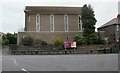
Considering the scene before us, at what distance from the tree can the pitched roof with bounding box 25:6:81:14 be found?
11610 millimetres

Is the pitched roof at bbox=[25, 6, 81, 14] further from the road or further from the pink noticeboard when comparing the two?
the road

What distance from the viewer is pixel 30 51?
44250 millimetres

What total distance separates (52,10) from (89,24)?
1652cm

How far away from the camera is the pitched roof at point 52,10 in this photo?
60.7m

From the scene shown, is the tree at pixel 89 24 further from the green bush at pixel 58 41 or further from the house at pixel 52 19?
the house at pixel 52 19

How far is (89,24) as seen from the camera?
48.8 m

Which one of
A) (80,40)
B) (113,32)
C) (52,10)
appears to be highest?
(52,10)

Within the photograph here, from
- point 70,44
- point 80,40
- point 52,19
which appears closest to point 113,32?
point 80,40

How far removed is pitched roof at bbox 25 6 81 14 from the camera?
6069 centimetres

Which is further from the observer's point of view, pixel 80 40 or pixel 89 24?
pixel 80 40

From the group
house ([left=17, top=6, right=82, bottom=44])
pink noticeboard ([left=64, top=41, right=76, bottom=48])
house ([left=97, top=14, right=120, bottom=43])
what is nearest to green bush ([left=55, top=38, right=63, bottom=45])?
house ([left=17, top=6, right=82, bottom=44])

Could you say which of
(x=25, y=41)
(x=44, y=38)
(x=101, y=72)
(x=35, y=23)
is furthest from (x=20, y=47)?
(x=101, y=72)

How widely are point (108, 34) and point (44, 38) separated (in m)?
18.5

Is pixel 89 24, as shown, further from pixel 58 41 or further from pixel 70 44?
pixel 58 41
